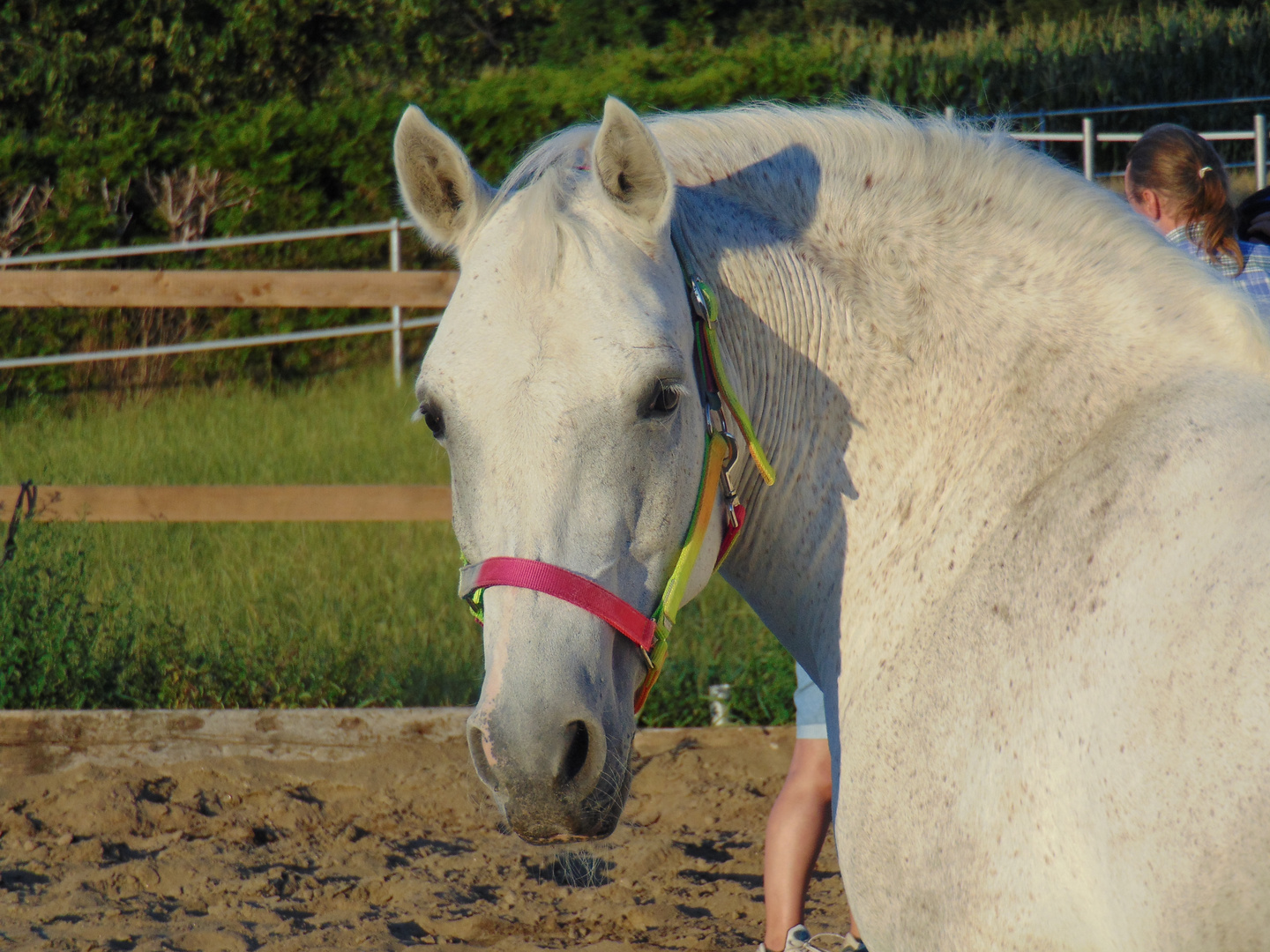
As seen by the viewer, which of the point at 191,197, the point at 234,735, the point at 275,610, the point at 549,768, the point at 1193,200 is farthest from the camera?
the point at 191,197

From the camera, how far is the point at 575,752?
1.43m

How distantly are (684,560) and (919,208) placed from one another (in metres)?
0.67

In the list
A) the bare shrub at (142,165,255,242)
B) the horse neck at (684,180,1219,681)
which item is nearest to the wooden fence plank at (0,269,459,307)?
the horse neck at (684,180,1219,681)

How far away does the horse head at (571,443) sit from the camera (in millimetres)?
1428

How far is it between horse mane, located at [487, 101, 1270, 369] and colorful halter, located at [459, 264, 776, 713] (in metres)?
0.24

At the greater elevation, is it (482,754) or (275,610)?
(482,754)

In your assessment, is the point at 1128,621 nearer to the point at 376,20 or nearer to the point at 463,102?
the point at 463,102

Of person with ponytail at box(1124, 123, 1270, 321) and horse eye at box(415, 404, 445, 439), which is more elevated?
person with ponytail at box(1124, 123, 1270, 321)

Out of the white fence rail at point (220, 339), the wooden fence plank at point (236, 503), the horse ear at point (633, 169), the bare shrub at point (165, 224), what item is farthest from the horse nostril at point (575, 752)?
the bare shrub at point (165, 224)

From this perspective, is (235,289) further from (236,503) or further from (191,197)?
(191,197)

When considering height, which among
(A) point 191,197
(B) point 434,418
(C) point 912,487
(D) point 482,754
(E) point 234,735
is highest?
(A) point 191,197

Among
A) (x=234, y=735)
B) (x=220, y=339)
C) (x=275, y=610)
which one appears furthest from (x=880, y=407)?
(x=220, y=339)

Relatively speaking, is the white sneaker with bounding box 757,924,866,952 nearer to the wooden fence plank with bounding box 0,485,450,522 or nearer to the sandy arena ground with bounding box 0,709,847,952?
the sandy arena ground with bounding box 0,709,847,952

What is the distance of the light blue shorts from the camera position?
267 cm
